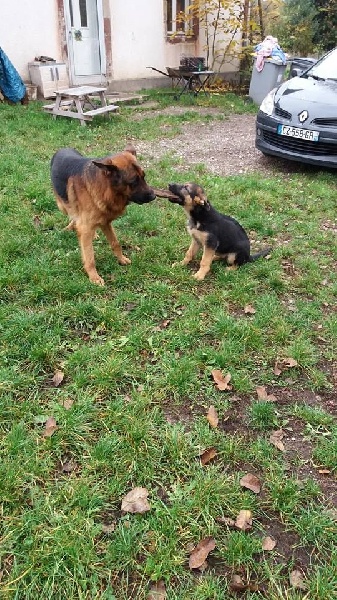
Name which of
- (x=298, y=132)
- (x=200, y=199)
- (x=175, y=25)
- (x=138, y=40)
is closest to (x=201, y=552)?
(x=200, y=199)

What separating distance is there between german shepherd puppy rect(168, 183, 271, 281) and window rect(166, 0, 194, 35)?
1347 centimetres

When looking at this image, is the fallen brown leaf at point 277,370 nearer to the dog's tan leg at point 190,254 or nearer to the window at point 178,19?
the dog's tan leg at point 190,254

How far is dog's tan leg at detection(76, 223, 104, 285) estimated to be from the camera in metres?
4.30

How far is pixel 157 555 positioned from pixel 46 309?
2.34 m

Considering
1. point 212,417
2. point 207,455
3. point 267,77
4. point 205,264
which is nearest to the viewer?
point 207,455

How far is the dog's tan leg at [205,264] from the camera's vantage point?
455 cm

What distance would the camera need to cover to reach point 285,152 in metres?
7.73

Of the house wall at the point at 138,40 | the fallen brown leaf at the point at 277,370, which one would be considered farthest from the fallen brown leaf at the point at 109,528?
the house wall at the point at 138,40

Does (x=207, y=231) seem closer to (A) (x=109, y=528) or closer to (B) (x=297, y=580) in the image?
(A) (x=109, y=528)

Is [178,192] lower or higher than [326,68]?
lower

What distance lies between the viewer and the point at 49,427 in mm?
2826

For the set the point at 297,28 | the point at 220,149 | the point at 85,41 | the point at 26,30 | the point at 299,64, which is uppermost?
the point at 297,28

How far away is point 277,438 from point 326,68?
→ 7.98 meters

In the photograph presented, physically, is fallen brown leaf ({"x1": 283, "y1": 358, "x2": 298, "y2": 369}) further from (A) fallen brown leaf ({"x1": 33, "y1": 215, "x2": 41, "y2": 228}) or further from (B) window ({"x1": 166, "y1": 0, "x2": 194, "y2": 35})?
(B) window ({"x1": 166, "y1": 0, "x2": 194, "y2": 35})
